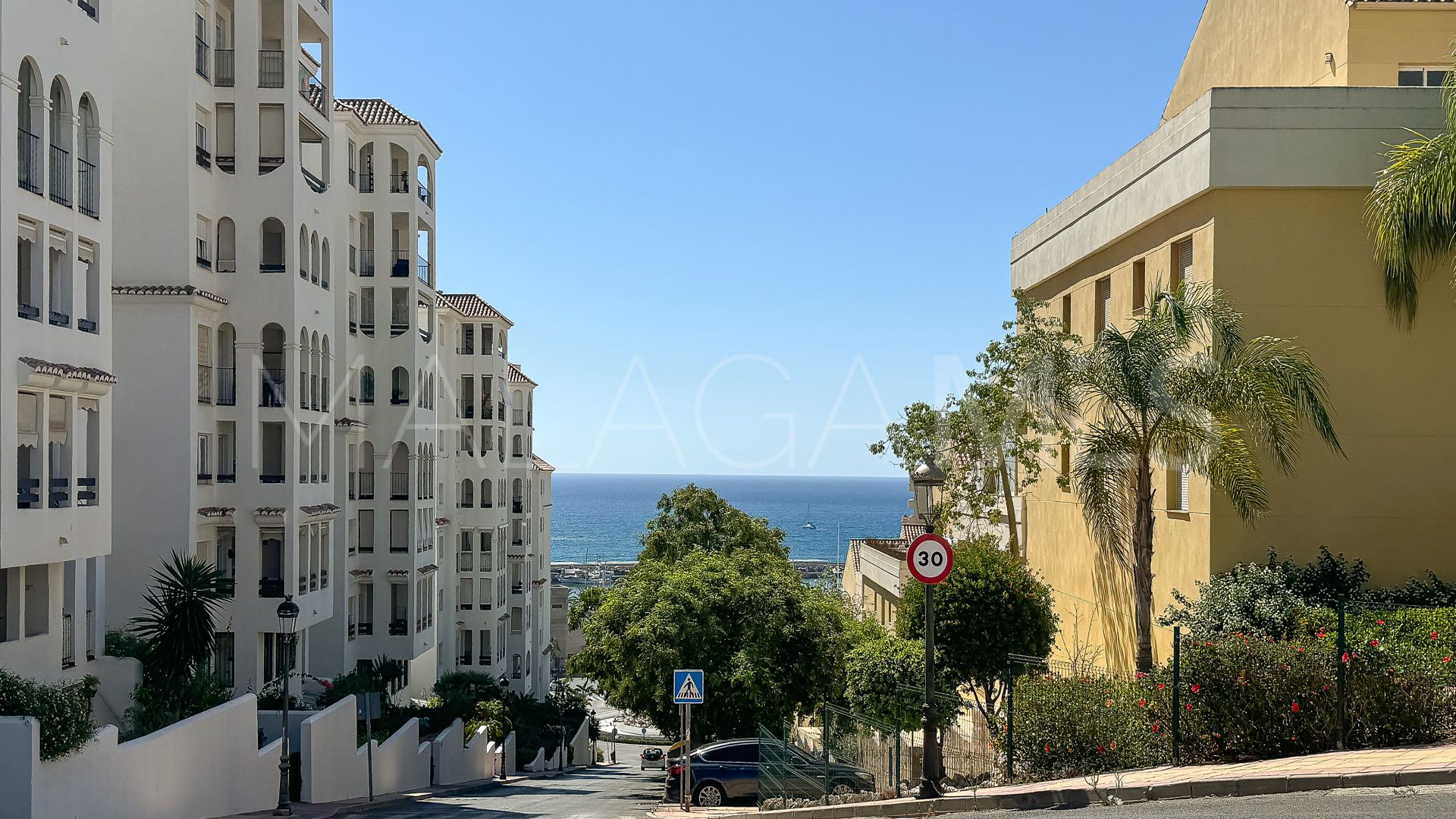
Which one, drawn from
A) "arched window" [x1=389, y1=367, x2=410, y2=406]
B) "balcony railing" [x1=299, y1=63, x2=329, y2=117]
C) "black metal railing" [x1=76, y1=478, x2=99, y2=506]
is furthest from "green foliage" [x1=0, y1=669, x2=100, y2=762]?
"arched window" [x1=389, y1=367, x2=410, y2=406]

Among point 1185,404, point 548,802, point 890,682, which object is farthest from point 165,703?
point 1185,404

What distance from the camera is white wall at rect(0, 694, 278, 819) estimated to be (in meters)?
14.1

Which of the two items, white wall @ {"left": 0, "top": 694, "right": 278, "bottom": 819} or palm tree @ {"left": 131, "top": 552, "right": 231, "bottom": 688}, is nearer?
white wall @ {"left": 0, "top": 694, "right": 278, "bottom": 819}

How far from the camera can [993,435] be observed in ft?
96.4

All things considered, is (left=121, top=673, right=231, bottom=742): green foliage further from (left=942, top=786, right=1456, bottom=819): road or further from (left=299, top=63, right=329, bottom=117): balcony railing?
(left=299, top=63, right=329, bottom=117): balcony railing

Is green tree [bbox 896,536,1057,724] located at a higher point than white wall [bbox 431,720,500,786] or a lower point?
higher

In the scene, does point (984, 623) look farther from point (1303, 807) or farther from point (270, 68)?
point (270, 68)

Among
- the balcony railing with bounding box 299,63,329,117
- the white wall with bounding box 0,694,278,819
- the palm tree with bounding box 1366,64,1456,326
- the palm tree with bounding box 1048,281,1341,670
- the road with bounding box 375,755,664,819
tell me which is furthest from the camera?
the balcony railing with bounding box 299,63,329,117

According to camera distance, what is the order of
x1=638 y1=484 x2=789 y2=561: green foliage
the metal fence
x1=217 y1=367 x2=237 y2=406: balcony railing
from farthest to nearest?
x1=638 y1=484 x2=789 y2=561: green foliage, x1=217 y1=367 x2=237 y2=406: balcony railing, the metal fence

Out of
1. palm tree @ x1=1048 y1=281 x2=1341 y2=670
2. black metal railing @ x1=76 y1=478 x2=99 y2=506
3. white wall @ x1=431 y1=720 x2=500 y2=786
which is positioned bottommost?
white wall @ x1=431 y1=720 x2=500 y2=786

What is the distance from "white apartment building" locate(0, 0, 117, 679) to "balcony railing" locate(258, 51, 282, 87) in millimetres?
8683

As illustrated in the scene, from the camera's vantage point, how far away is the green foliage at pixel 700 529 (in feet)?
183

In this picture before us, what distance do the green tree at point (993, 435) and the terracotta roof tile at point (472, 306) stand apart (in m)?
30.9

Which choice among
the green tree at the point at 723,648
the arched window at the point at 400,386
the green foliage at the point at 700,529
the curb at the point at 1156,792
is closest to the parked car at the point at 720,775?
the green tree at the point at 723,648
